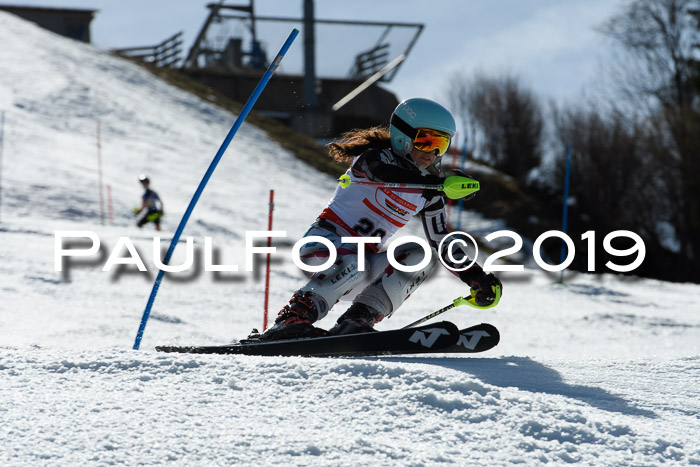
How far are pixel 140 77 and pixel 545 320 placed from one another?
23.0 m

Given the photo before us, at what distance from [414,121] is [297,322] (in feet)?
3.79

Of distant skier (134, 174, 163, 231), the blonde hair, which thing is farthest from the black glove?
distant skier (134, 174, 163, 231)

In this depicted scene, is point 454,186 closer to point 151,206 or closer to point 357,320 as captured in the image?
point 357,320

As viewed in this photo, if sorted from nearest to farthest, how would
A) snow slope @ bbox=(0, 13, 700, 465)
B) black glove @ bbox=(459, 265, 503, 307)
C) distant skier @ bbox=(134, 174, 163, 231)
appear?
snow slope @ bbox=(0, 13, 700, 465), black glove @ bbox=(459, 265, 503, 307), distant skier @ bbox=(134, 174, 163, 231)

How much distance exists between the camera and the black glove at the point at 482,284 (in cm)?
365

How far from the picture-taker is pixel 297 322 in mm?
3488

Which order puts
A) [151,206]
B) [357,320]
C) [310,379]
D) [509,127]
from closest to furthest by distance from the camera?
1. [310,379]
2. [357,320]
3. [151,206]
4. [509,127]

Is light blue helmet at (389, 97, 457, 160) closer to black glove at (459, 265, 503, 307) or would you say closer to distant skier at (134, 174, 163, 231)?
black glove at (459, 265, 503, 307)

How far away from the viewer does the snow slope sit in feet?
6.55

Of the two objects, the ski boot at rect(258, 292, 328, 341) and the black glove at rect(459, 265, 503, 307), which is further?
the black glove at rect(459, 265, 503, 307)

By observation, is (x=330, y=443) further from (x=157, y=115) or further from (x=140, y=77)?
(x=140, y=77)

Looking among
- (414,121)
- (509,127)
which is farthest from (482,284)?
(509,127)

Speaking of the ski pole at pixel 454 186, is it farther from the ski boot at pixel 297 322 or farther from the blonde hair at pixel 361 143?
the ski boot at pixel 297 322

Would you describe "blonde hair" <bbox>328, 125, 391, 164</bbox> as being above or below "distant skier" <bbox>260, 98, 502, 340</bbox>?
above
